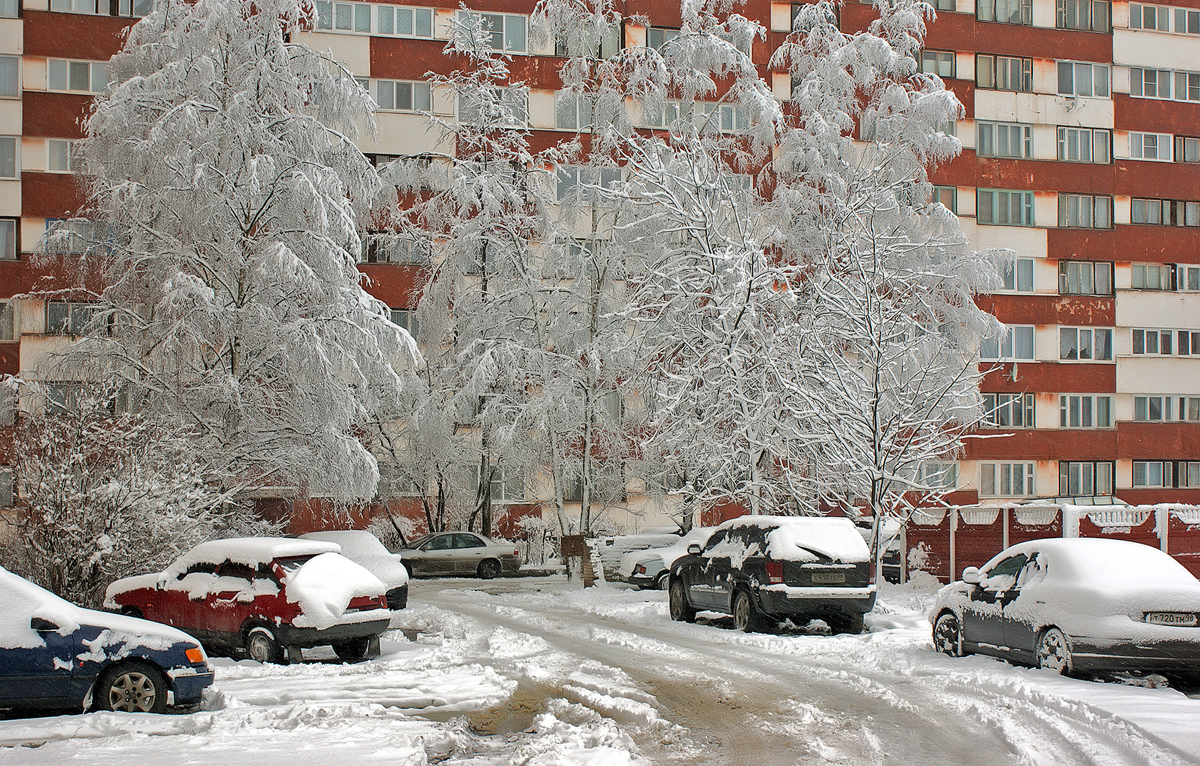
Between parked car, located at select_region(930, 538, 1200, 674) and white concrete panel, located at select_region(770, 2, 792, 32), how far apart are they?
34261 mm

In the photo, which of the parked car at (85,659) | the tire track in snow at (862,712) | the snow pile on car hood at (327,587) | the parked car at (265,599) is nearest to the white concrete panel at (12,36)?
the parked car at (265,599)

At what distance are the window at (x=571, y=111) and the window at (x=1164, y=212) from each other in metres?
24.2

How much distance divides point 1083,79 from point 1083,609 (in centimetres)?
4153

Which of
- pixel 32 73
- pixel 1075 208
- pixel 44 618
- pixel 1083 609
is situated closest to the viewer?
pixel 44 618

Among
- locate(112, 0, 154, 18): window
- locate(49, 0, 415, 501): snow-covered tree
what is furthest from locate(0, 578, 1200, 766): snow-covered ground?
locate(112, 0, 154, 18): window

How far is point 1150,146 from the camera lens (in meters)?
48.2

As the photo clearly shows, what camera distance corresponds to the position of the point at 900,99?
33812 mm

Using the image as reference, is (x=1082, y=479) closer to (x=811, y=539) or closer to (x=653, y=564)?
(x=653, y=564)

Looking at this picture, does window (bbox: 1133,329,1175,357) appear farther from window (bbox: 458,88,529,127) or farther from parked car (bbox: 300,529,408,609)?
parked car (bbox: 300,529,408,609)

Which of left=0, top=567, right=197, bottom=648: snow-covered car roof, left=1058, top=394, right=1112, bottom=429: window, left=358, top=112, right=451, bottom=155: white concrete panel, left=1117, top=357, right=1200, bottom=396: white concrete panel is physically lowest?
left=0, top=567, right=197, bottom=648: snow-covered car roof

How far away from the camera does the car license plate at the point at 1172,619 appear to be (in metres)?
11.4

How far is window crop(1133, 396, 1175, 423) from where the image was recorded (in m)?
47.0

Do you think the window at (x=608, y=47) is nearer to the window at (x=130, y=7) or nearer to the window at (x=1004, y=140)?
the window at (x=130, y=7)

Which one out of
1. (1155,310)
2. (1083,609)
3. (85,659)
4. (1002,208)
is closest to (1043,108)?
(1002,208)
